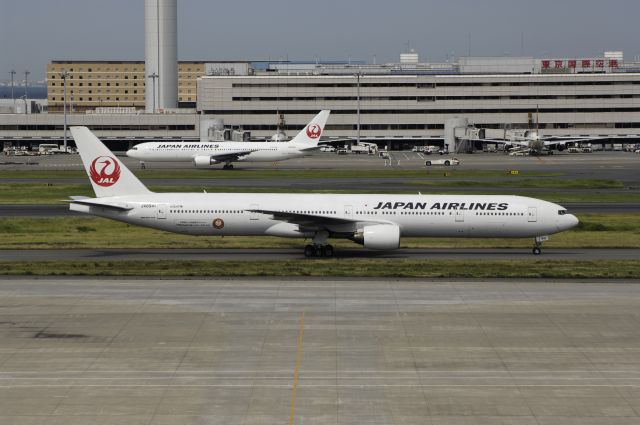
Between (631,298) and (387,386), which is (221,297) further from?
(631,298)

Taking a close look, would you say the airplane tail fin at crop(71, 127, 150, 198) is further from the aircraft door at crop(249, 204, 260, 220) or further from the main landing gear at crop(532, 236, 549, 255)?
the main landing gear at crop(532, 236, 549, 255)

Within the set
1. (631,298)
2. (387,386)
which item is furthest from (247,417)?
(631,298)

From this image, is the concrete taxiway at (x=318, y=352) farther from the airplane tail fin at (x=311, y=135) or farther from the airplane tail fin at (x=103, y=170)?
the airplane tail fin at (x=311, y=135)

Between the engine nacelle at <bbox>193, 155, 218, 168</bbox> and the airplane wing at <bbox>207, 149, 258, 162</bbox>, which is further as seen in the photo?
the airplane wing at <bbox>207, 149, 258, 162</bbox>

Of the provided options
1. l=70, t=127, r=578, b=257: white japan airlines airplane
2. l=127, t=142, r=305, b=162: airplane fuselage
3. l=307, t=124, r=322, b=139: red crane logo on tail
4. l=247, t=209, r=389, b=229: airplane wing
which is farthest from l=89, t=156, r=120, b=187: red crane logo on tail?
l=307, t=124, r=322, b=139: red crane logo on tail

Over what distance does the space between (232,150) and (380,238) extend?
7284cm

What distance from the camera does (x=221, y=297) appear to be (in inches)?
1469

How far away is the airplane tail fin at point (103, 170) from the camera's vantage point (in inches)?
2007

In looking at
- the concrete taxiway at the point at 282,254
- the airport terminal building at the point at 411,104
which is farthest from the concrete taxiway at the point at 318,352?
the airport terminal building at the point at 411,104

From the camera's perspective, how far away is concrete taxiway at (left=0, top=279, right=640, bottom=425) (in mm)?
23953

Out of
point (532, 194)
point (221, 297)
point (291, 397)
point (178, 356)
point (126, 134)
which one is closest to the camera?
point (291, 397)

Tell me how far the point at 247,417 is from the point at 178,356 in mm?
6211

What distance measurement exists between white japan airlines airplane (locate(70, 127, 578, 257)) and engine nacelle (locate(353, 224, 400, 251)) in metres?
0.58

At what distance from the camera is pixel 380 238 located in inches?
1900
